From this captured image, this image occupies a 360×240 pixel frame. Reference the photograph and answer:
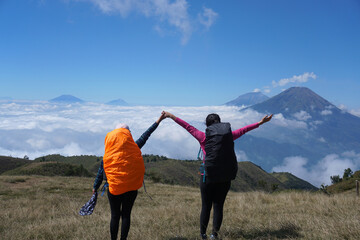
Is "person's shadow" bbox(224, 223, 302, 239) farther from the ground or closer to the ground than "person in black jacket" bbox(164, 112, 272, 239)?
closer to the ground

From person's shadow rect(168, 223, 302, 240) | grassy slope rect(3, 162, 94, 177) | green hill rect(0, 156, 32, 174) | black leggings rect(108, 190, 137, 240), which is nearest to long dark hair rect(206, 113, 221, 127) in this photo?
black leggings rect(108, 190, 137, 240)

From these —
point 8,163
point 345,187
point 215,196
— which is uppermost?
point 215,196

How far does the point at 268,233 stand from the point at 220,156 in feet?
5.94

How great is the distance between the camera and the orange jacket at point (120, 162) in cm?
320

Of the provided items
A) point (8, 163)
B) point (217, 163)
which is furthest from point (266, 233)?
point (8, 163)

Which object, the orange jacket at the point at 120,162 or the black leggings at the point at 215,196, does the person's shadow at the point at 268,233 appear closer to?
the black leggings at the point at 215,196

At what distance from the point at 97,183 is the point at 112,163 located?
2.19 ft

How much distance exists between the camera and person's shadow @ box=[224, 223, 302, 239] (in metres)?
3.78

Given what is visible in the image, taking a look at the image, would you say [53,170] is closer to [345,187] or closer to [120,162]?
[345,187]

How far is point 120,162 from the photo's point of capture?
3.21 m

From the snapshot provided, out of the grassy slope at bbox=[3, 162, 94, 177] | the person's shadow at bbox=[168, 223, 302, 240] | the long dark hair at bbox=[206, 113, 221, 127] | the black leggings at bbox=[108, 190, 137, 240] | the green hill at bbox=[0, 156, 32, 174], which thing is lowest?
the green hill at bbox=[0, 156, 32, 174]

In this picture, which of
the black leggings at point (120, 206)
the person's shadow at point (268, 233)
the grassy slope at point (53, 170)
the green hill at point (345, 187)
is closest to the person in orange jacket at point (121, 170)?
the black leggings at point (120, 206)

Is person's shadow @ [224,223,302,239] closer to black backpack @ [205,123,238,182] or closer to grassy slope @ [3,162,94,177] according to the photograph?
black backpack @ [205,123,238,182]

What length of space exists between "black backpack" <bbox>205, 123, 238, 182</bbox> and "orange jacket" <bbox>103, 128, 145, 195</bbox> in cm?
105
